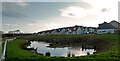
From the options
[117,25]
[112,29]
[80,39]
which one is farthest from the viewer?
[117,25]

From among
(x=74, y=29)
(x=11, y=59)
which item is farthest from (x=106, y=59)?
(x=74, y=29)

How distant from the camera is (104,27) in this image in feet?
252

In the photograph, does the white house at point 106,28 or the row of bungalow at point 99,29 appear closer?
the white house at point 106,28

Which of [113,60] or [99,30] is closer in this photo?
[113,60]

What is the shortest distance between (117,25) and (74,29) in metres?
32.0

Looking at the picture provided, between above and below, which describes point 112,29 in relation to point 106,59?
above

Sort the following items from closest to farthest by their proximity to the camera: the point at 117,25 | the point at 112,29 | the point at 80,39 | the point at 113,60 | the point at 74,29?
the point at 113,60 < the point at 80,39 < the point at 112,29 < the point at 117,25 < the point at 74,29

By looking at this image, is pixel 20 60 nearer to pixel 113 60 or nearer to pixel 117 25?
pixel 113 60

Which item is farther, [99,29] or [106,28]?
[99,29]

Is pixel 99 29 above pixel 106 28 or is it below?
below

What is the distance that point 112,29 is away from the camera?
74.8 meters

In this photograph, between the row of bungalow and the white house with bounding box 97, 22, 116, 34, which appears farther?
the row of bungalow

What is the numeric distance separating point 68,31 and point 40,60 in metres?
83.3

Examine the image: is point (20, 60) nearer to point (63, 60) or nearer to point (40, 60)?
point (40, 60)
